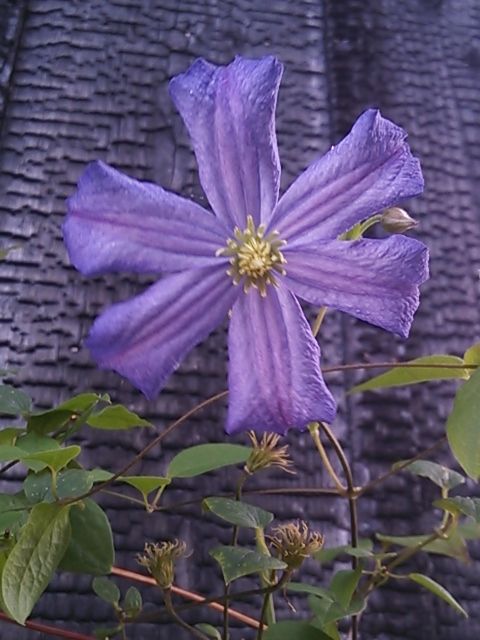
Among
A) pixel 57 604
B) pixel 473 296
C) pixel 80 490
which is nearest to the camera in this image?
pixel 80 490

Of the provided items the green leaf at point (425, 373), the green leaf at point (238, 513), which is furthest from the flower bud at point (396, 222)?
the green leaf at point (238, 513)

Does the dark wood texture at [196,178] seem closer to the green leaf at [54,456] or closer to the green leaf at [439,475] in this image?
the green leaf at [439,475]

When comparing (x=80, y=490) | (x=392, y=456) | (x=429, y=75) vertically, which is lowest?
(x=392, y=456)

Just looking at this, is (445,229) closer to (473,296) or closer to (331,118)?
(473,296)

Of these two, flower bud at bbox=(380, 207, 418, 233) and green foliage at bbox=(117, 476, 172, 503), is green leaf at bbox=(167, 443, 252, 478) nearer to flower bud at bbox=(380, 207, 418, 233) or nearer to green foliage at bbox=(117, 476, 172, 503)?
green foliage at bbox=(117, 476, 172, 503)

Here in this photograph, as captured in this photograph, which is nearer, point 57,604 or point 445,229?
point 57,604

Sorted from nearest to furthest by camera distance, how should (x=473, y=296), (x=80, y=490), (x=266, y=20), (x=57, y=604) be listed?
(x=80, y=490)
(x=57, y=604)
(x=473, y=296)
(x=266, y=20)

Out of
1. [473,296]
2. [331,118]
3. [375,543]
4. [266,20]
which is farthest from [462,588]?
[266,20]
